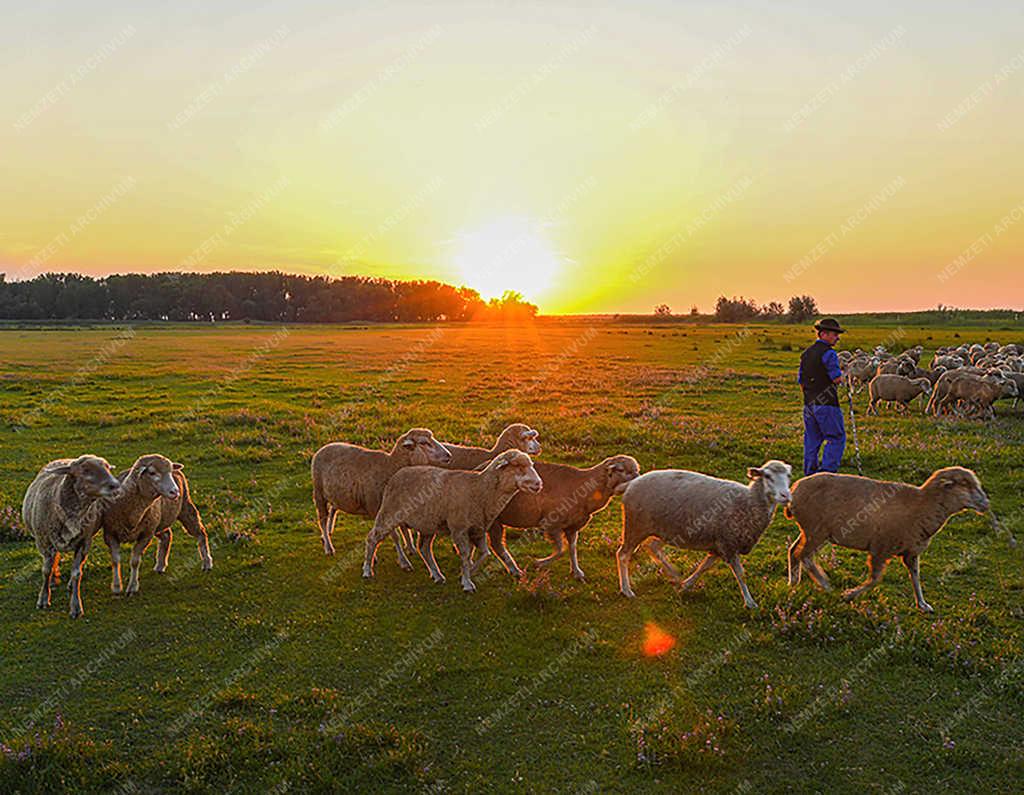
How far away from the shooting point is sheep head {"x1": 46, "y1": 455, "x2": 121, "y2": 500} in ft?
29.1

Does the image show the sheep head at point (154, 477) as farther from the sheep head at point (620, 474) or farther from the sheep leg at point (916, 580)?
the sheep leg at point (916, 580)

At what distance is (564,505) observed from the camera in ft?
33.6

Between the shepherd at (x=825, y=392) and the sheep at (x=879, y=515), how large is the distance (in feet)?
14.0

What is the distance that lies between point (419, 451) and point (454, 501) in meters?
1.60

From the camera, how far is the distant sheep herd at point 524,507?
884 centimetres

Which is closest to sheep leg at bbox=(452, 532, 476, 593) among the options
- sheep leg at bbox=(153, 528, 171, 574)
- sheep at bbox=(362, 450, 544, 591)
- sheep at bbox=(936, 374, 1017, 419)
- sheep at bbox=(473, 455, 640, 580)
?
sheep at bbox=(362, 450, 544, 591)

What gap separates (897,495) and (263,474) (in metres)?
14.4

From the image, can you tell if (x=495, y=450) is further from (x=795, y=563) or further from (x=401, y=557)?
(x=795, y=563)

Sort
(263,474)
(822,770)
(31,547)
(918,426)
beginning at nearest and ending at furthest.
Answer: (822,770), (31,547), (263,474), (918,426)

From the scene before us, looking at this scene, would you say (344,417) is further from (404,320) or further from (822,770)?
(404,320)

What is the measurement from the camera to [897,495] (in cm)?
897

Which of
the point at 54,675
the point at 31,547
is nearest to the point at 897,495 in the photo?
the point at 54,675

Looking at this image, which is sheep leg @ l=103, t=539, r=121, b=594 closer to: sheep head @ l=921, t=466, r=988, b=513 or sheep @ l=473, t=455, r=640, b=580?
sheep @ l=473, t=455, r=640, b=580

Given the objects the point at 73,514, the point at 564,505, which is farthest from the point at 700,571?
the point at 73,514
